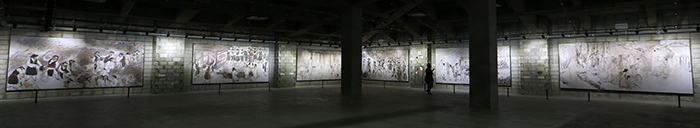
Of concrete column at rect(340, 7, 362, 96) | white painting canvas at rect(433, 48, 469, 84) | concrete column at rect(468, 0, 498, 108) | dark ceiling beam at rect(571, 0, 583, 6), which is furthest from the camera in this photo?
white painting canvas at rect(433, 48, 469, 84)

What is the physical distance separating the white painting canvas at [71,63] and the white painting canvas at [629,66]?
21930 mm

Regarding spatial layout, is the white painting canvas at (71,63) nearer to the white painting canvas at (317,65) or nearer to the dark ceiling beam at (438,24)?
the white painting canvas at (317,65)

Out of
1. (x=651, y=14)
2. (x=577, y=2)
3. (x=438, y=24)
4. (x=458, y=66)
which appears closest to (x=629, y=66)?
(x=651, y=14)

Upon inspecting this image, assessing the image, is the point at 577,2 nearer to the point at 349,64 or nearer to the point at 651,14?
the point at 651,14

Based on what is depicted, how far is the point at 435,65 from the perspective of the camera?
19.9 m

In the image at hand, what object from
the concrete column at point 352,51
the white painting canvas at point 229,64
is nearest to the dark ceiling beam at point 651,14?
the concrete column at point 352,51

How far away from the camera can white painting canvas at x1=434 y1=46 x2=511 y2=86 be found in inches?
684

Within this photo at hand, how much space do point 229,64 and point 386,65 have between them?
10904 mm

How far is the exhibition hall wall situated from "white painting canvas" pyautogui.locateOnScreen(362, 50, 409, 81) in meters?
0.31

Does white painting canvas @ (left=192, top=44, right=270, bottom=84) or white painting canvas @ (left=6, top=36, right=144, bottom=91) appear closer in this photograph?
white painting canvas @ (left=6, top=36, right=144, bottom=91)

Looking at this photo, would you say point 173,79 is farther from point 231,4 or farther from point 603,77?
point 603,77

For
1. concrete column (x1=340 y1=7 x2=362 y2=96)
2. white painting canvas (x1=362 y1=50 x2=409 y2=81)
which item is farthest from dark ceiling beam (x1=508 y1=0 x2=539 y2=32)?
white painting canvas (x1=362 y1=50 x2=409 y2=81)

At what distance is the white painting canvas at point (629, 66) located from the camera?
12.9 meters

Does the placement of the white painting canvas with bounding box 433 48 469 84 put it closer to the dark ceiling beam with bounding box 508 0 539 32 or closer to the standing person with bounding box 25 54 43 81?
the dark ceiling beam with bounding box 508 0 539 32
